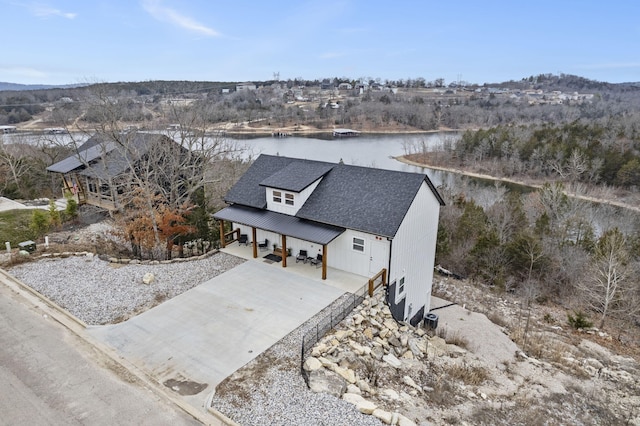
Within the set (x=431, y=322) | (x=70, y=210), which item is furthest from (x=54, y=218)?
(x=431, y=322)

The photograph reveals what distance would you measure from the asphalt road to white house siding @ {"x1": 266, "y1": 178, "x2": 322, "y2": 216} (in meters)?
8.13

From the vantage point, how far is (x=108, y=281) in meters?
14.2

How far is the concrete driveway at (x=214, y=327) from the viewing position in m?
9.95

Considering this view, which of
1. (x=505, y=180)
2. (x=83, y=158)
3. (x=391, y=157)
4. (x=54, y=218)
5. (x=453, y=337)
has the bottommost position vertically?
(x=505, y=180)

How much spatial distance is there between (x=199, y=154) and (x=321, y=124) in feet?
267

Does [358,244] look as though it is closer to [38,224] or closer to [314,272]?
[314,272]

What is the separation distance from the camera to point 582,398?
39.9 ft

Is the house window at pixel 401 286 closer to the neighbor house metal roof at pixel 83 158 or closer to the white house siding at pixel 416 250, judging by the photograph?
the white house siding at pixel 416 250

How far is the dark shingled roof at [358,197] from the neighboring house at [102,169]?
989 centimetres

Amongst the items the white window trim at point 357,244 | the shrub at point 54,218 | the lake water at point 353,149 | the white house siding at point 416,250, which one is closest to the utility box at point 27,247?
the shrub at point 54,218

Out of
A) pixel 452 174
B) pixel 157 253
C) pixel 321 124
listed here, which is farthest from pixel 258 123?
pixel 157 253

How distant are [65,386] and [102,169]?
19.0 meters

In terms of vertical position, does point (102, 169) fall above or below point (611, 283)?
above

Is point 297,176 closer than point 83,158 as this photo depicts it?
Yes
